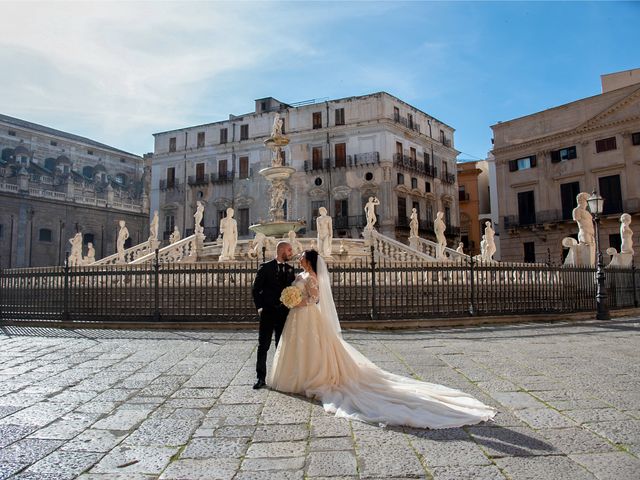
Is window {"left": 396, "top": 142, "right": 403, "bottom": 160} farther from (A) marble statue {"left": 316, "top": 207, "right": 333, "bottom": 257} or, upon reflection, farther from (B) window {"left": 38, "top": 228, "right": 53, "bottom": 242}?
(B) window {"left": 38, "top": 228, "right": 53, "bottom": 242}

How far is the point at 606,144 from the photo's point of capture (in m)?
32.3

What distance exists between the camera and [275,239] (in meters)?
20.7

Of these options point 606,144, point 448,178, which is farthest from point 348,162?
point 606,144

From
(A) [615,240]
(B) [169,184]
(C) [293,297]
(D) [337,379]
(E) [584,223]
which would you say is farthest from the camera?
(B) [169,184]

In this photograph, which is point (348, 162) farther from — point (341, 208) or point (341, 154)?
point (341, 208)

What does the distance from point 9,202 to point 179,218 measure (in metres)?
13.3

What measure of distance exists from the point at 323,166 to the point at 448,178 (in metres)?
12.4

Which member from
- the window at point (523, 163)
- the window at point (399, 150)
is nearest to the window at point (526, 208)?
the window at point (523, 163)

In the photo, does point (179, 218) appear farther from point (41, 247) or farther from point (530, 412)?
point (530, 412)

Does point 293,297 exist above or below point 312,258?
below

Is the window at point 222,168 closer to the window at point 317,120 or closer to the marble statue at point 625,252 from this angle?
the window at point 317,120

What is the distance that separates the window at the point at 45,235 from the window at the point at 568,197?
41085 millimetres

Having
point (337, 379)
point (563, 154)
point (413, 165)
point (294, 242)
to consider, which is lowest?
point (337, 379)

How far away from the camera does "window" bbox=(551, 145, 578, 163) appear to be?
33.8m
